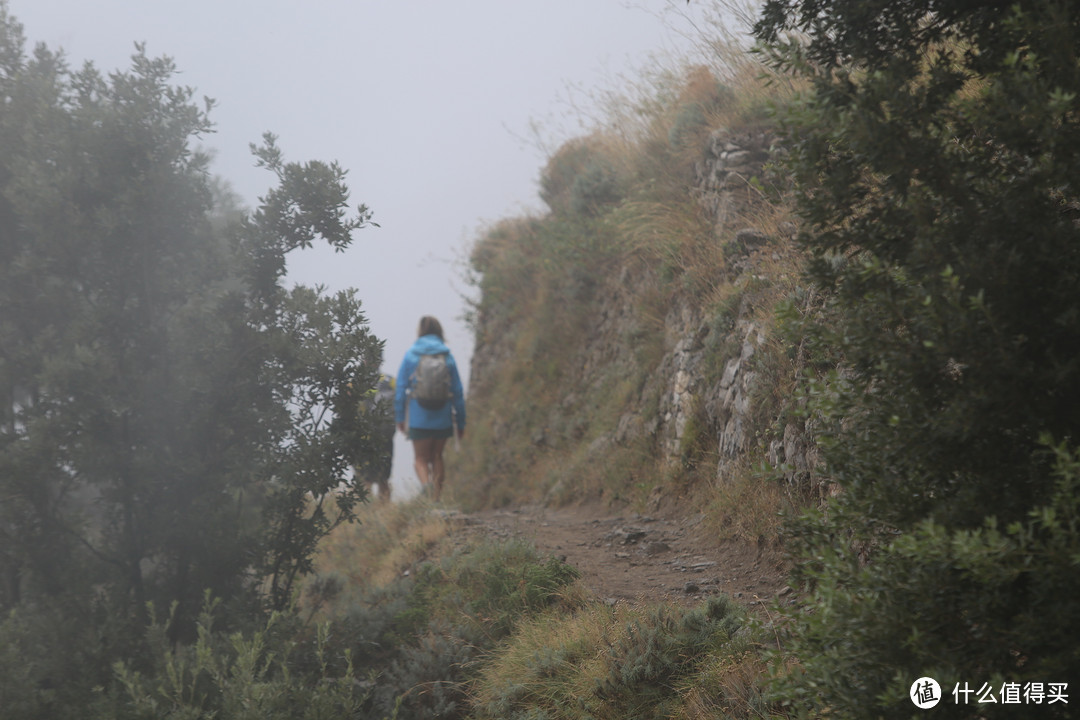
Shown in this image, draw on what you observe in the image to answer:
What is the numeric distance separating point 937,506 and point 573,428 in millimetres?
7920

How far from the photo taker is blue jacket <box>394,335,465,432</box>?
10164 millimetres

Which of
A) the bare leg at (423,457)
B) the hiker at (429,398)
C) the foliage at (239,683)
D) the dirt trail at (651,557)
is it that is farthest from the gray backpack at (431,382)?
the foliage at (239,683)

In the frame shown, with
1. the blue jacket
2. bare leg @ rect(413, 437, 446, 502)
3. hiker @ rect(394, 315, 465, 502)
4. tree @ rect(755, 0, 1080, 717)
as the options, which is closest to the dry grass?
bare leg @ rect(413, 437, 446, 502)

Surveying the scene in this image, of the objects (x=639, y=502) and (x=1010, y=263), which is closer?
(x=1010, y=263)

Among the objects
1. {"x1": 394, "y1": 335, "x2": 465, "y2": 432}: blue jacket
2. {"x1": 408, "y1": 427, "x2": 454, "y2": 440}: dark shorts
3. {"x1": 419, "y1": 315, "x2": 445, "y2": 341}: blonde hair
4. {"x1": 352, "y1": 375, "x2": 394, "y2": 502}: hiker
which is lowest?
{"x1": 352, "y1": 375, "x2": 394, "y2": 502}: hiker

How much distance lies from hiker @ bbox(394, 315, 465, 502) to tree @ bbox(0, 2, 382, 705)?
12.3 feet

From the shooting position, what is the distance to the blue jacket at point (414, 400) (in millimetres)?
10164

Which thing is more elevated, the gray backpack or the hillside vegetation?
the gray backpack

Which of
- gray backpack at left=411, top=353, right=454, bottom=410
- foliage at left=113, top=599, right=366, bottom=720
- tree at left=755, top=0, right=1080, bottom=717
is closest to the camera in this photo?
tree at left=755, top=0, right=1080, bottom=717

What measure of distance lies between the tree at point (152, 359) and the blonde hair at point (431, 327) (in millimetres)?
4137

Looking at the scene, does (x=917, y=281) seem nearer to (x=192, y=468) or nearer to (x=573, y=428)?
(x=192, y=468)

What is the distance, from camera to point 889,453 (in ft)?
8.91

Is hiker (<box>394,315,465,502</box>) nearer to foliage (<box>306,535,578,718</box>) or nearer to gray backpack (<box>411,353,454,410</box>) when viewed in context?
gray backpack (<box>411,353,454,410</box>)

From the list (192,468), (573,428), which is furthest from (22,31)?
(573,428)
